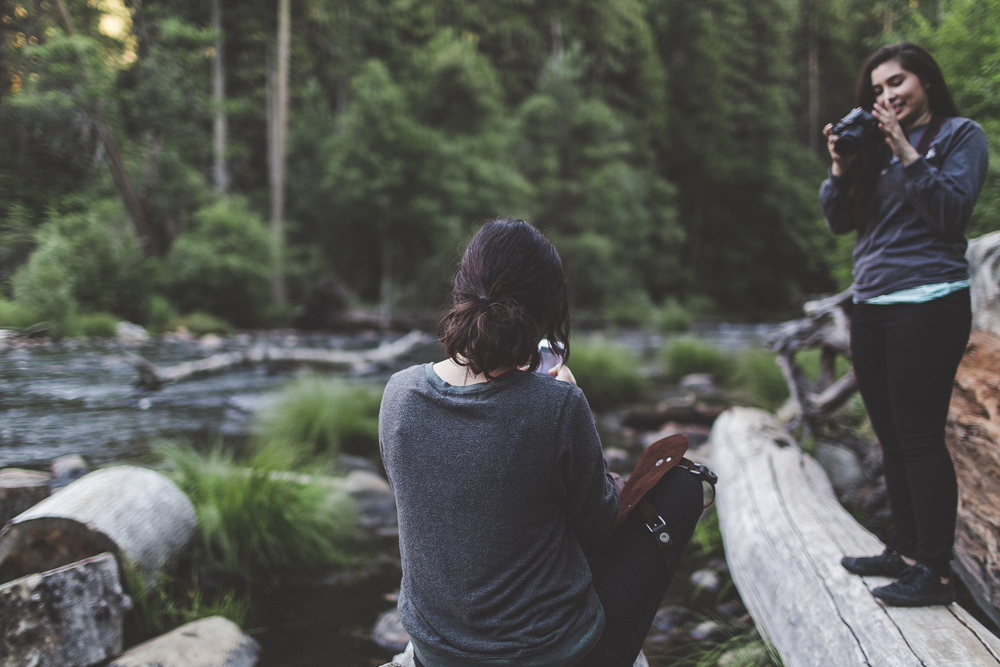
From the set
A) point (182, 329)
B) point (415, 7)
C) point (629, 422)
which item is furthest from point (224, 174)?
point (629, 422)

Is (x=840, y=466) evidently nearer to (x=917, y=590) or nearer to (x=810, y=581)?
(x=810, y=581)

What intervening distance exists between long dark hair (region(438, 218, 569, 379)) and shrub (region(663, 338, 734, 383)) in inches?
288

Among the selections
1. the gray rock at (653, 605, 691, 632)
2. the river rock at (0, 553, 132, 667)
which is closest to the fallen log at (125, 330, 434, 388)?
the river rock at (0, 553, 132, 667)

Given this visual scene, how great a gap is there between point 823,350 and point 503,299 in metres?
2.99

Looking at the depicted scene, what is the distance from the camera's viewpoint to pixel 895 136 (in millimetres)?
1667

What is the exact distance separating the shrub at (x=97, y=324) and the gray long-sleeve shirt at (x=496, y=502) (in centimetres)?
527

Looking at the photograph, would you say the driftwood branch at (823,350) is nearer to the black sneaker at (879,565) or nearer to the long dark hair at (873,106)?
the long dark hair at (873,106)

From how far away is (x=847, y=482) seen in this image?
319cm

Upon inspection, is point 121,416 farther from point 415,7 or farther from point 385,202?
point 415,7

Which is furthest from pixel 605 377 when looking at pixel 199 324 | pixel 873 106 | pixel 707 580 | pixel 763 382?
pixel 199 324

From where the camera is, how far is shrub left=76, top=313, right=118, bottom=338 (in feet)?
16.8

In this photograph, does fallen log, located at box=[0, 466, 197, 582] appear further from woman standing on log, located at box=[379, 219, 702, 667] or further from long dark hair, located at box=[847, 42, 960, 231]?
long dark hair, located at box=[847, 42, 960, 231]

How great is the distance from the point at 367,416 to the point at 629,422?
7.98 feet

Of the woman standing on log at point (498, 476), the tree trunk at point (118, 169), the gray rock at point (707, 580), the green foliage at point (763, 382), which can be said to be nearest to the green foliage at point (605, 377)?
the green foliage at point (763, 382)
